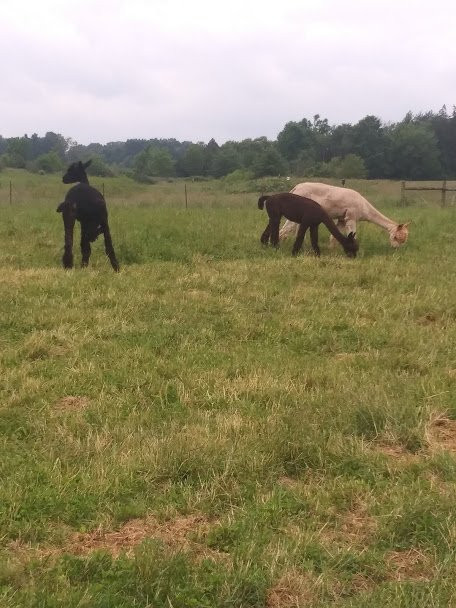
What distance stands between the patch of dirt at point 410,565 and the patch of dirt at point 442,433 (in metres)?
1.20

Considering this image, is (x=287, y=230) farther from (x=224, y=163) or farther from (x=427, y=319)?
(x=224, y=163)

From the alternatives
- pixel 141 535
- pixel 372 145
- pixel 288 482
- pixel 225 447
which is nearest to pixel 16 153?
pixel 372 145

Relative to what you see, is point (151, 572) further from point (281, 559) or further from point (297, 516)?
point (297, 516)

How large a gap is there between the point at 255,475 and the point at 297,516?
475 mm

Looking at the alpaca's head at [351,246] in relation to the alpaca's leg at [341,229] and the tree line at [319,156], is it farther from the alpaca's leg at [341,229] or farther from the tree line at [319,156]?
the tree line at [319,156]

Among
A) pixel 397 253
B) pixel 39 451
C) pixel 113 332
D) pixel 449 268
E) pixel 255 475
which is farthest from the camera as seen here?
pixel 397 253

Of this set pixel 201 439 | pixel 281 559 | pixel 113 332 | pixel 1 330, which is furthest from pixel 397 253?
pixel 281 559

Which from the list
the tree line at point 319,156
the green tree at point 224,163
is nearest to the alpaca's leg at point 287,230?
the tree line at point 319,156

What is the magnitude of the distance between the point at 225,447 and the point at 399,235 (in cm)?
976

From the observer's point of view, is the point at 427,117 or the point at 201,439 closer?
the point at 201,439

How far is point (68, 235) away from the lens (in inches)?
407

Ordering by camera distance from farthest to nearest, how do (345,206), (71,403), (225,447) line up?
(345,206), (71,403), (225,447)

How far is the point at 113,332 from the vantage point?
670 cm

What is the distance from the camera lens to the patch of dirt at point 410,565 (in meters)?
2.76
